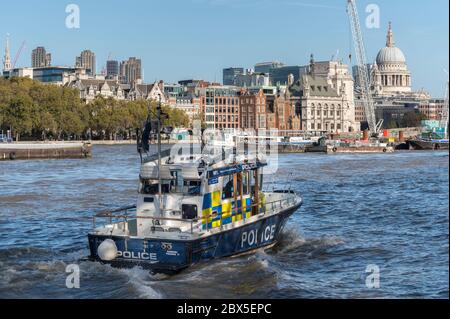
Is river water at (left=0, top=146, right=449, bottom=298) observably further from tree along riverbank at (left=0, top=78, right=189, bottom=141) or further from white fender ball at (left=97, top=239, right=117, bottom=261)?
tree along riverbank at (left=0, top=78, right=189, bottom=141)

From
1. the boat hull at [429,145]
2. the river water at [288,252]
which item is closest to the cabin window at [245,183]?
the river water at [288,252]

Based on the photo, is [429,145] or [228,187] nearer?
[228,187]

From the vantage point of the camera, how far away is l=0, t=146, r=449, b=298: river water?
21.1 metres

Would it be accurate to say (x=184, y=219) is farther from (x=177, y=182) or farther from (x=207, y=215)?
(x=177, y=182)

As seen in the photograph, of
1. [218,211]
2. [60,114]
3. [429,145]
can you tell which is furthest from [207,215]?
[429,145]

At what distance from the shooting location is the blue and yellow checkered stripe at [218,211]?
75.7 feet

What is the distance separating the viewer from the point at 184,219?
2208cm

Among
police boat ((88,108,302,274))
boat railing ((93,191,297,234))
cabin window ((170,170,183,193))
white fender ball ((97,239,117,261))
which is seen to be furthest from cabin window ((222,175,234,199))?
white fender ball ((97,239,117,261))

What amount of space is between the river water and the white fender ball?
1.61 ft

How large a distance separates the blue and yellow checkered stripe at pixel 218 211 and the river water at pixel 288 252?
44.5 inches

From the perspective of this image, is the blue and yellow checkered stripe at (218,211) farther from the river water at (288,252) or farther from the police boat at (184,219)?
the river water at (288,252)

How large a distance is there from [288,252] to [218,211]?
12.8 ft

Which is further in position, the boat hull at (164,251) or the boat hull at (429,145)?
the boat hull at (429,145)
